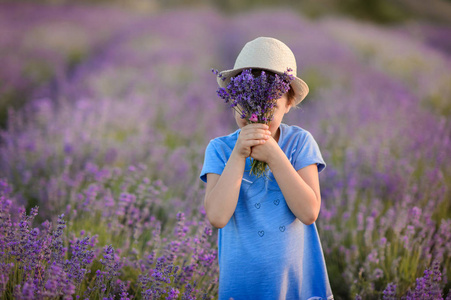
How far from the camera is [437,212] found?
3.02 metres

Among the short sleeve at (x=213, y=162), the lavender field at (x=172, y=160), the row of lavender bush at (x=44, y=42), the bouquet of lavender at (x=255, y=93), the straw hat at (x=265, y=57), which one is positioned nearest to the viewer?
the bouquet of lavender at (x=255, y=93)

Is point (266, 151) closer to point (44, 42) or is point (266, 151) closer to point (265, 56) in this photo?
point (265, 56)

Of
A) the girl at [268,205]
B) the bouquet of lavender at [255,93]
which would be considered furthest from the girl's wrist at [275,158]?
the bouquet of lavender at [255,93]

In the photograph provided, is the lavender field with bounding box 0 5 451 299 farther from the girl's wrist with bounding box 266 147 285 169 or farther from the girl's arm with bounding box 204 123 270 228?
the girl's wrist with bounding box 266 147 285 169

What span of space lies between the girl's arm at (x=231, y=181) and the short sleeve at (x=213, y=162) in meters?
0.12

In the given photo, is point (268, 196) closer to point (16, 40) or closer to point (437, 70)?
point (437, 70)

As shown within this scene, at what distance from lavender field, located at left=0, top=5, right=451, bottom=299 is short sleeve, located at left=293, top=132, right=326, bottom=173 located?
0.63 meters

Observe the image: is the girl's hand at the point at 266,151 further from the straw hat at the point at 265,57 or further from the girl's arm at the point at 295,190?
Answer: the straw hat at the point at 265,57

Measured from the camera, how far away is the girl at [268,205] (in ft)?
4.95

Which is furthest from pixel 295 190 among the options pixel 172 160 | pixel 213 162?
pixel 172 160

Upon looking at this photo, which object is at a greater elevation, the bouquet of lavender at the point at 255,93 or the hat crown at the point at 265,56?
the hat crown at the point at 265,56

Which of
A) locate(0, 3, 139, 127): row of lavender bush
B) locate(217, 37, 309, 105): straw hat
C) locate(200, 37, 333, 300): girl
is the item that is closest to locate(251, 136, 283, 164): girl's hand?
locate(200, 37, 333, 300): girl

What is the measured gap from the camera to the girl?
59.4 inches

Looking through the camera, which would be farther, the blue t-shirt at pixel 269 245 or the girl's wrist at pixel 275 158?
the blue t-shirt at pixel 269 245
